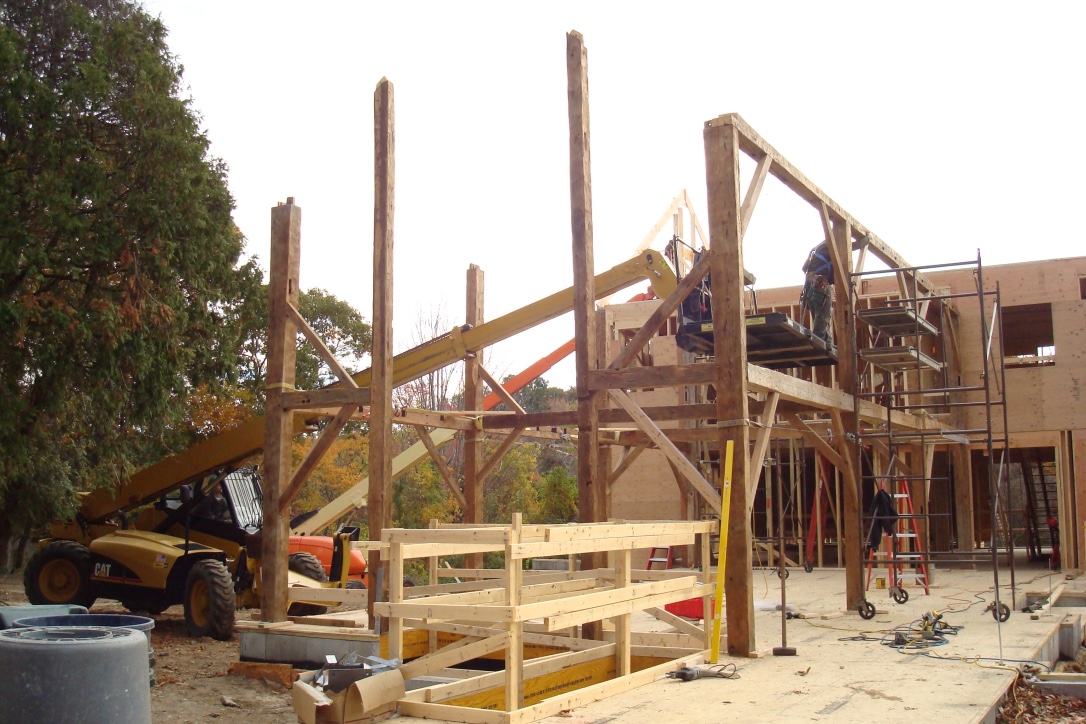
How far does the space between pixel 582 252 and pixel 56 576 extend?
9309 mm

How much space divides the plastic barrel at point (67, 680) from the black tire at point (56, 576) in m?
9.78

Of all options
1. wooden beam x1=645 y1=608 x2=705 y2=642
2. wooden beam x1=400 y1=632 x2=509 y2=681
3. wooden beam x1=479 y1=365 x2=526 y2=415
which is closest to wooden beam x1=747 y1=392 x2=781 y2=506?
wooden beam x1=645 y1=608 x2=705 y2=642

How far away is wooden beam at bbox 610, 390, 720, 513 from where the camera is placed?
30.1ft

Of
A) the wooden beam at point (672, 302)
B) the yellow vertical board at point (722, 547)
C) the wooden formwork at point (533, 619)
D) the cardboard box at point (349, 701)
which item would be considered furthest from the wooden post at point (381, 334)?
the cardboard box at point (349, 701)

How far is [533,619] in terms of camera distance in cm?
766

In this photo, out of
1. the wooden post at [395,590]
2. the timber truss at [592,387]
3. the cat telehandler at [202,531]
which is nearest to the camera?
the wooden post at [395,590]

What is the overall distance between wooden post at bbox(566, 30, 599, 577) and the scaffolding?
3.44 m

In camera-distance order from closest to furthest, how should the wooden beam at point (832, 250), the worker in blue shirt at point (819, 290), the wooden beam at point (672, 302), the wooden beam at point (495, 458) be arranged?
1. the wooden beam at point (672, 302)
2. the wooden beam at point (832, 250)
3. the worker in blue shirt at point (819, 290)
4. the wooden beam at point (495, 458)

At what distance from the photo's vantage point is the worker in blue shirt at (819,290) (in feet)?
39.5

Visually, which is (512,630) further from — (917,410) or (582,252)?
(917,410)

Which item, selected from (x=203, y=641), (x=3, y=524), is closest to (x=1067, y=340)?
(x=203, y=641)

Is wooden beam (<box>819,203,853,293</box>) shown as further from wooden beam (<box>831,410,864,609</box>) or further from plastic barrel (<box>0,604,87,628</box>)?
plastic barrel (<box>0,604,87,628</box>)

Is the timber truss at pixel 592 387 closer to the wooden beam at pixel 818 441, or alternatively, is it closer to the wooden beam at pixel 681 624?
the wooden beam at pixel 818 441

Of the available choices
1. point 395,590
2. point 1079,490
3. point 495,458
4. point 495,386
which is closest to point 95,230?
point 495,386
